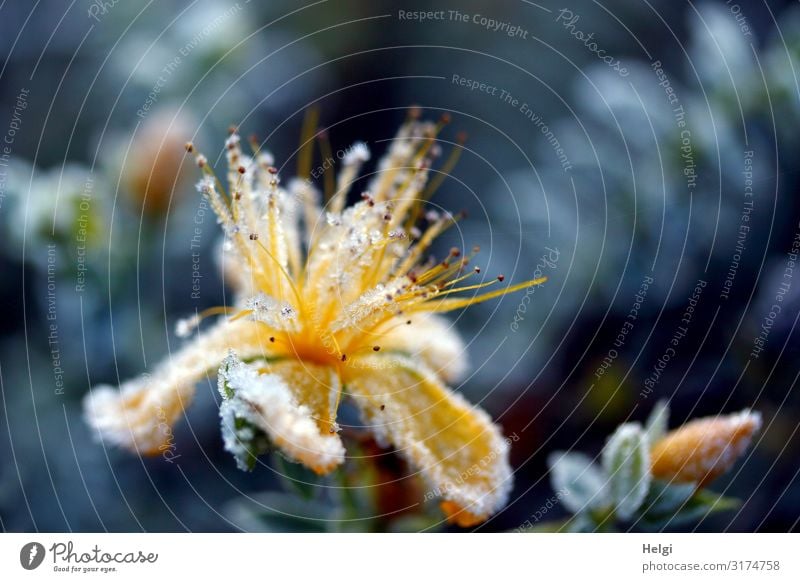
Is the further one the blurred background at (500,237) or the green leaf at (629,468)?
the blurred background at (500,237)

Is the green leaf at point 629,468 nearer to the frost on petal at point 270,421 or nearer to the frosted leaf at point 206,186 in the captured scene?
the frost on petal at point 270,421

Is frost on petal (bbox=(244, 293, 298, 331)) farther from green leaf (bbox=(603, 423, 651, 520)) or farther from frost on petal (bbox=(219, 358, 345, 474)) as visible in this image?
green leaf (bbox=(603, 423, 651, 520))

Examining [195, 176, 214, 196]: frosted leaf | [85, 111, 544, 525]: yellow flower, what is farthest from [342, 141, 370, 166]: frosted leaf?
[195, 176, 214, 196]: frosted leaf

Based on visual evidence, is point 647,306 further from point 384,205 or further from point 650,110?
point 384,205
